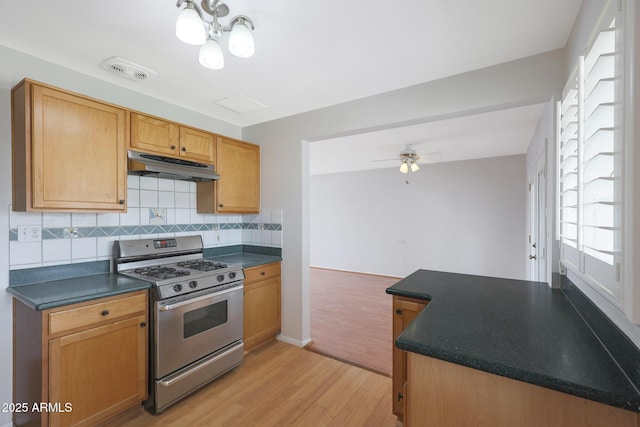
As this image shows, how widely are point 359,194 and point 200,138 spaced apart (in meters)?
4.34

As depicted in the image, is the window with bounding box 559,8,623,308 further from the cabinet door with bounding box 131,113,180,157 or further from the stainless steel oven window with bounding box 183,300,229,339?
the cabinet door with bounding box 131,113,180,157

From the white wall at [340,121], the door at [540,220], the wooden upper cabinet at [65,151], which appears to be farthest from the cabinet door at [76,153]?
the door at [540,220]

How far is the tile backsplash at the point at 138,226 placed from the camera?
1.94 meters

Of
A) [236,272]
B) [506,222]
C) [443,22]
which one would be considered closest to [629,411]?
[443,22]

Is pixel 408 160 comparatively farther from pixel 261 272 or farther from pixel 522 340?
pixel 522 340

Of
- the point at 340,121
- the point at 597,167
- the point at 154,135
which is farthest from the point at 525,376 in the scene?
the point at 154,135

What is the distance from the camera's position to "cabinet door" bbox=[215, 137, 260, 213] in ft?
9.39

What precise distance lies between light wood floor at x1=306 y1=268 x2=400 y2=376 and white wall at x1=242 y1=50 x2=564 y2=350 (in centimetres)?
40

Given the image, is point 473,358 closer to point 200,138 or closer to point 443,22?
point 443,22

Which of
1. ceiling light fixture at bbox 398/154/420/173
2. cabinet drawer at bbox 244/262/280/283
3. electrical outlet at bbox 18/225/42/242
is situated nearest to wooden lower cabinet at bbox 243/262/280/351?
cabinet drawer at bbox 244/262/280/283

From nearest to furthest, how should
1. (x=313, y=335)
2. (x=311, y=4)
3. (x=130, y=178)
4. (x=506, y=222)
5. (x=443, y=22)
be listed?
(x=311, y=4) → (x=443, y=22) → (x=130, y=178) → (x=313, y=335) → (x=506, y=222)

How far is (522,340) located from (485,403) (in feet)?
0.91

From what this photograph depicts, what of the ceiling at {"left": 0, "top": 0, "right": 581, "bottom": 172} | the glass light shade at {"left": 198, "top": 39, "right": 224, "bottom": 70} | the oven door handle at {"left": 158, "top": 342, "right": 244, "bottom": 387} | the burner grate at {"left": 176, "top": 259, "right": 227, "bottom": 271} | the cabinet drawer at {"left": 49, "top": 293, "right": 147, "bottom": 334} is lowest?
the oven door handle at {"left": 158, "top": 342, "right": 244, "bottom": 387}

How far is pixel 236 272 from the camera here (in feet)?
8.24
